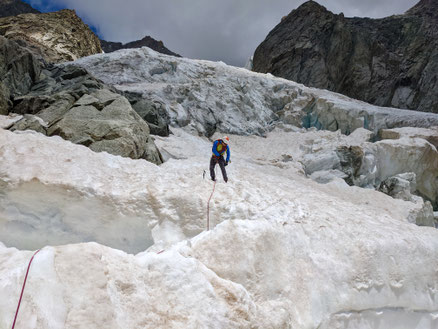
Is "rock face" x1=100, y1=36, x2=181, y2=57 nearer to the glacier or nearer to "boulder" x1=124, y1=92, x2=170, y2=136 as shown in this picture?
"boulder" x1=124, y1=92, x2=170, y2=136

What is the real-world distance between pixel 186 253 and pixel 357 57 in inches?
1920

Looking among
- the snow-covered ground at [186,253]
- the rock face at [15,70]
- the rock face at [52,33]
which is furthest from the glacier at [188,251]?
the rock face at [52,33]

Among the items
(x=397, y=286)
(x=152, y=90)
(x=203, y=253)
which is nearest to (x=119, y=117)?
(x=203, y=253)

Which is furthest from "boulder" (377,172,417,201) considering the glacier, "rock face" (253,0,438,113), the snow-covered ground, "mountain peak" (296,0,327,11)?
"mountain peak" (296,0,327,11)

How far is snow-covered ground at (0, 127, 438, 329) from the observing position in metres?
2.85

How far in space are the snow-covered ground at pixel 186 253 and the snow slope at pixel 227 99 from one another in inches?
557

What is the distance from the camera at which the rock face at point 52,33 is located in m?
32.2

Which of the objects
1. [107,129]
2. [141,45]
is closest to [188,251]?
[107,129]

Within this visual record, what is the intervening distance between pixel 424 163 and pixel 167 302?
18963mm

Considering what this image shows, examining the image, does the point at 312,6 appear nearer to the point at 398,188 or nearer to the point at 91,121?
the point at 398,188

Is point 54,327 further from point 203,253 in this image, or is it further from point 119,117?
point 119,117

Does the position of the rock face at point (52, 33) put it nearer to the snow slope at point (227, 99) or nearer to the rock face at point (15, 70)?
the snow slope at point (227, 99)

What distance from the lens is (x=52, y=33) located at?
3553 centimetres

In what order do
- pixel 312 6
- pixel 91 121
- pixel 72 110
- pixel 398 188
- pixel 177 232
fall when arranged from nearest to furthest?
1. pixel 177 232
2. pixel 91 121
3. pixel 72 110
4. pixel 398 188
5. pixel 312 6
